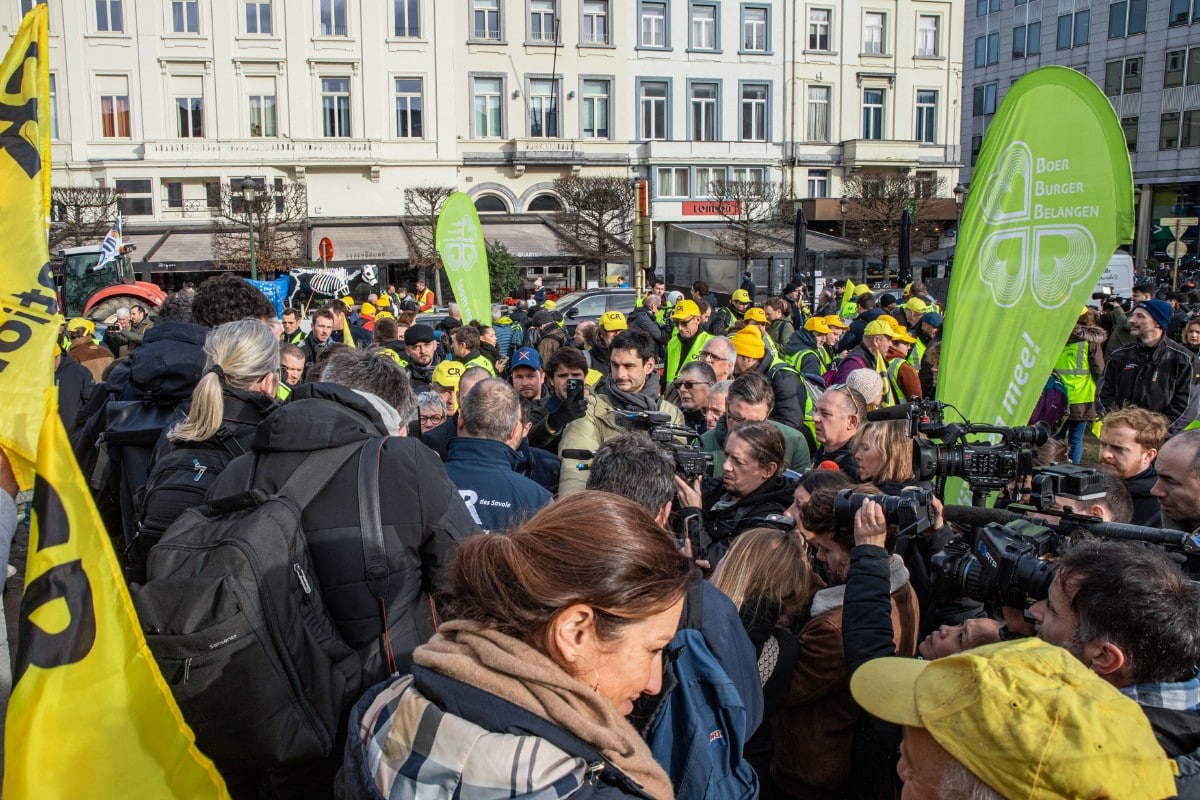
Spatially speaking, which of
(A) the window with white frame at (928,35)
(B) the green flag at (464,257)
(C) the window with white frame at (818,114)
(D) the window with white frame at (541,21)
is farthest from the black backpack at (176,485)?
(A) the window with white frame at (928,35)

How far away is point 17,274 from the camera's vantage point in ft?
7.59

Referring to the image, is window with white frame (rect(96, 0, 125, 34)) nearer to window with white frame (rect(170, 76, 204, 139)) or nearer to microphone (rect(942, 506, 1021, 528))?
window with white frame (rect(170, 76, 204, 139))

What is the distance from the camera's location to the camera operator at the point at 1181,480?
3533 millimetres

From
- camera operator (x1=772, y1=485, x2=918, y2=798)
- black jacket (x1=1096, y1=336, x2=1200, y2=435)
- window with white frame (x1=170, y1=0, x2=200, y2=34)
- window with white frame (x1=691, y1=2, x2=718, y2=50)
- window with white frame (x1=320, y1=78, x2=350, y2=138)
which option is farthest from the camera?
window with white frame (x1=691, y1=2, x2=718, y2=50)

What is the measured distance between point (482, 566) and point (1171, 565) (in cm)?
166

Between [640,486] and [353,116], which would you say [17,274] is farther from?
[353,116]

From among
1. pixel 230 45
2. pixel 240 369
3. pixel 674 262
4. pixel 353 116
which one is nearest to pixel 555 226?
pixel 674 262

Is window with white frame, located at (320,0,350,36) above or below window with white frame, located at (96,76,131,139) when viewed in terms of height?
above

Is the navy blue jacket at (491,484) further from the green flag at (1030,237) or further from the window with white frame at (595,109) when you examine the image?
the window with white frame at (595,109)

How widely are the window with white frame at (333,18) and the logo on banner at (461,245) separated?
1103 inches

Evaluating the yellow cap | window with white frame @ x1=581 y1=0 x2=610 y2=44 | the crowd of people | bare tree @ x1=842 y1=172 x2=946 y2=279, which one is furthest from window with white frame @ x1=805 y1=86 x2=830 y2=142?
the crowd of people

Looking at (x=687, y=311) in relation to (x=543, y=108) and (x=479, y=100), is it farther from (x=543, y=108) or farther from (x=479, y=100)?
(x=543, y=108)

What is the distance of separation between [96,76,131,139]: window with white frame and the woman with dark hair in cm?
3652

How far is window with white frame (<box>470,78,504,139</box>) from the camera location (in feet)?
119
